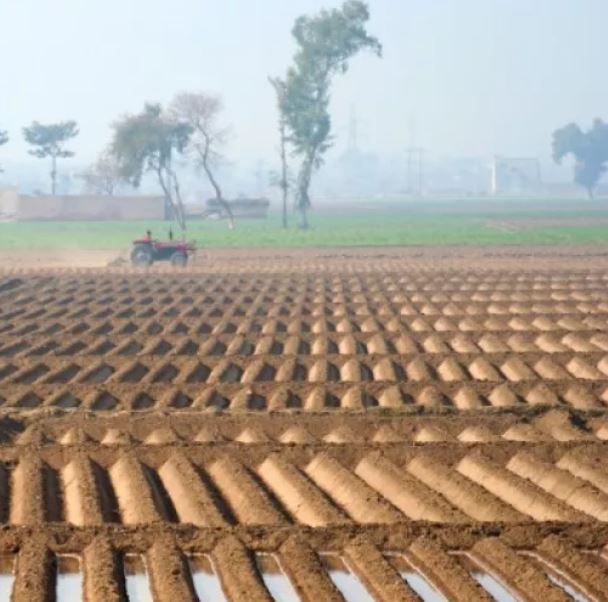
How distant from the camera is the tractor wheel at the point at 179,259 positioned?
31466mm

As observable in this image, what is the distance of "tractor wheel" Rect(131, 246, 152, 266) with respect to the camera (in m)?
31.6

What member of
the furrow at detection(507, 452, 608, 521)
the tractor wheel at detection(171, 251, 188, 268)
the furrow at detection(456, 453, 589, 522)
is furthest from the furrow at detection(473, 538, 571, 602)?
the tractor wheel at detection(171, 251, 188, 268)

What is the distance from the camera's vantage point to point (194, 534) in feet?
24.6

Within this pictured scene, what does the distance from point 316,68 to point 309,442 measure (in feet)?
172

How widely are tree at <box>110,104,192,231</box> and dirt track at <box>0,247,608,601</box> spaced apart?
39075 mm

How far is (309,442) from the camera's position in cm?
1039

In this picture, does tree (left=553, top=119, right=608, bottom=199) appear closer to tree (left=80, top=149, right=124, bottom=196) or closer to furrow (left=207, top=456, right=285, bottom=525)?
tree (left=80, top=149, right=124, bottom=196)

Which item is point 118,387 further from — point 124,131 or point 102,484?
point 124,131

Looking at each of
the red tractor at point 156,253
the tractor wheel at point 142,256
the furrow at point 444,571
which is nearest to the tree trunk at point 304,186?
the red tractor at point 156,253

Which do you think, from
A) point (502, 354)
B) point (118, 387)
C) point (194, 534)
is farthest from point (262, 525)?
point (502, 354)

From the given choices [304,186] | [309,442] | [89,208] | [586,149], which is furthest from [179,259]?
[586,149]

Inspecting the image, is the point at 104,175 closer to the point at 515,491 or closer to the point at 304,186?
the point at 304,186

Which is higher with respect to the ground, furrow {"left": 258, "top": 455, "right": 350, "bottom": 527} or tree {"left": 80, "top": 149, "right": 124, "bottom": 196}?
tree {"left": 80, "top": 149, "right": 124, "bottom": 196}

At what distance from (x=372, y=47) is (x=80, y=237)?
18.0 m
